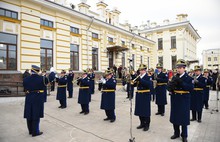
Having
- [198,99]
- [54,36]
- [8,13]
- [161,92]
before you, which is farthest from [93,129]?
[54,36]

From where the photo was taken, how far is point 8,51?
40.3 ft

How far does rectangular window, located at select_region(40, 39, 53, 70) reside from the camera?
14.6m

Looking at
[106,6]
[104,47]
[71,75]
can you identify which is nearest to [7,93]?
[71,75]

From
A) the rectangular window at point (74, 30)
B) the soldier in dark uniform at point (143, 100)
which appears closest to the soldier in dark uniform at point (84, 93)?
the soldier in dark uniform at point (143, 100)

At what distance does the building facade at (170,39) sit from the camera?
108 feet

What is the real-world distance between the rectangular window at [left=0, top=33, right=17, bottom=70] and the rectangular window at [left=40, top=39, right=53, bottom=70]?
231 centimetres

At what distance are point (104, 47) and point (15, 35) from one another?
11232 millimetres

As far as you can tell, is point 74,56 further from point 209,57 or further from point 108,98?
point 209,57

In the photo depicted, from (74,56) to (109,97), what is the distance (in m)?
12.5

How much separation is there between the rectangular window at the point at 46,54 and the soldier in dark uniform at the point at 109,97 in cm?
999

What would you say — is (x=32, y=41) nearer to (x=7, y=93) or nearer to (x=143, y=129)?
(x=7, y=93)

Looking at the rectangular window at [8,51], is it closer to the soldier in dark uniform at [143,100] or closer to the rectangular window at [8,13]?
the rectangular window at [8,13]

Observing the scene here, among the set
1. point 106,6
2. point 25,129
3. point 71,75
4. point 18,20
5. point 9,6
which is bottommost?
point 25,129

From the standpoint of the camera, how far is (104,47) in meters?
21.8
